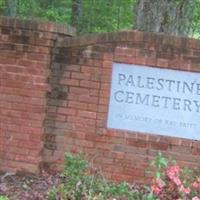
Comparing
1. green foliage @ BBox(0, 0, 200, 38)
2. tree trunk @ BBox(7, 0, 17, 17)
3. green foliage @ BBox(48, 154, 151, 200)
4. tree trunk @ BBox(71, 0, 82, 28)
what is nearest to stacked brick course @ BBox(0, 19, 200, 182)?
green foliage @ BBox(48, 154, 151, 200)

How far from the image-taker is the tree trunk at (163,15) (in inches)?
316

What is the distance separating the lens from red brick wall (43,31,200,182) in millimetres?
6641

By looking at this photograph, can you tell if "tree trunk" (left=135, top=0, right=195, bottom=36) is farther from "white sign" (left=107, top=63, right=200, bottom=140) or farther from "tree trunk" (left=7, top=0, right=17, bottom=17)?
"tree trunk" (left=7, top=0, right=17, bottom=17)

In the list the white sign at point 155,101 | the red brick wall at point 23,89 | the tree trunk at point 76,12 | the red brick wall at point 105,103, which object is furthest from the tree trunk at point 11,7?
the white sign at point 155,101

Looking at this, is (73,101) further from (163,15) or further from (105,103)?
(163,15)

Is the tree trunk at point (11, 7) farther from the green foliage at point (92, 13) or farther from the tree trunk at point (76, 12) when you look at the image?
the tree trunk at point (76, 12)

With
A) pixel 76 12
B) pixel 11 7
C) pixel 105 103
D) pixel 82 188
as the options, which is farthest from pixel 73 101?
pixel 76 12

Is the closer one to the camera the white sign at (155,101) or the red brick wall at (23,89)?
the white sign at (155,101)

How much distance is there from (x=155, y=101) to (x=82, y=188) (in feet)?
6.19

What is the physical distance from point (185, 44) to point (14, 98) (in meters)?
1.94

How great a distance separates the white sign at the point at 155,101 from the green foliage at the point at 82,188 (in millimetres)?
1486

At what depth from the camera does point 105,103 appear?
676 centimetres

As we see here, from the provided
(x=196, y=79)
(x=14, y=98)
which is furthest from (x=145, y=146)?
(x=14, y=98)

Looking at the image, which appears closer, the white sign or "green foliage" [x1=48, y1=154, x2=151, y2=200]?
"green foliage" [x1=48, y1=154, x2=151, y2=200]
